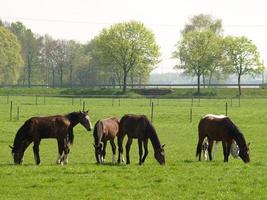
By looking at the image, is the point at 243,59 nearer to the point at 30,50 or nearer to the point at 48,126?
the point at 30,50

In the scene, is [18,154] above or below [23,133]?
below

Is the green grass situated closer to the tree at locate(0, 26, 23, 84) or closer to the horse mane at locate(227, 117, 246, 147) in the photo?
the tree at locate(0, 26, 23, 84)

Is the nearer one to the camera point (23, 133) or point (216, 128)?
point (23, 133)

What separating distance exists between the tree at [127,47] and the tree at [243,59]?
529 inches

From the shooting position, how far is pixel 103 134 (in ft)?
57.9

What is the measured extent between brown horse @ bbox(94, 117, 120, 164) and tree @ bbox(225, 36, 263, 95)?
80317 mm

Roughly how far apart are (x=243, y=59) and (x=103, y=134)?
269 ft

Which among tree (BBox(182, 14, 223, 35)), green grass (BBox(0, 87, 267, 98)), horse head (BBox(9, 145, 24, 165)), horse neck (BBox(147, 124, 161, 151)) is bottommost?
horse head (BBox(9, 145, 24, 165))

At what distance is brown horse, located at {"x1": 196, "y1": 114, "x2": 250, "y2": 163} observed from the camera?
693 inches

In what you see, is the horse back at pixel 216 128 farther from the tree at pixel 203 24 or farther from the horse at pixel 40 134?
the tree at pixel 203 24

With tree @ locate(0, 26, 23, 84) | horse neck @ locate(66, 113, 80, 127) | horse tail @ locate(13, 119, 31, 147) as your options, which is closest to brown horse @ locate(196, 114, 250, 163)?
horse neck @ locate(66, 113, 80, 127)

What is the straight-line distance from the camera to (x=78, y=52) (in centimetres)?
12419

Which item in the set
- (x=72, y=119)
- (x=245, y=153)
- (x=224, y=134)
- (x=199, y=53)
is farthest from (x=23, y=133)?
(x=199, y=53)

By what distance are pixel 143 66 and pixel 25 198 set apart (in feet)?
284
